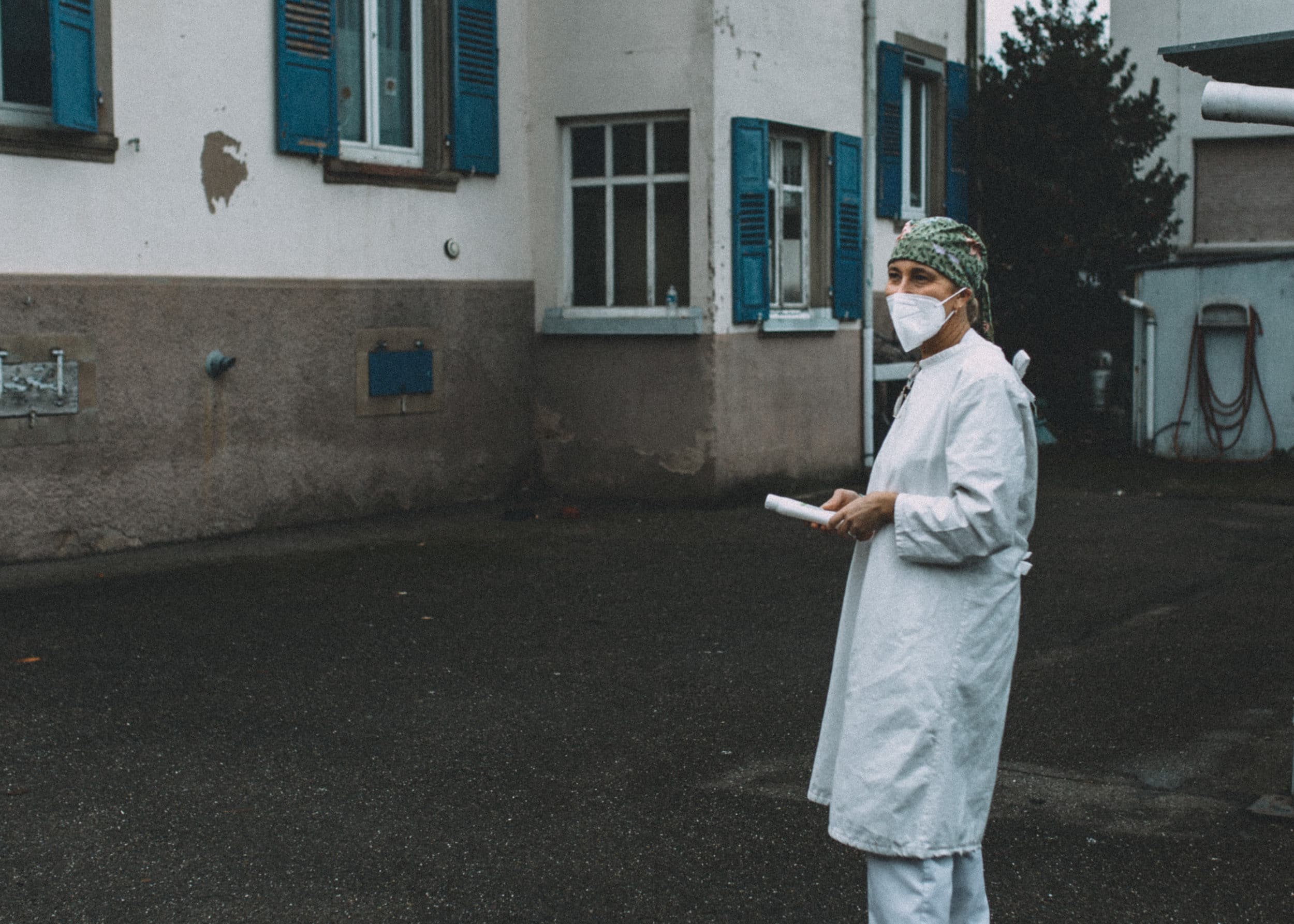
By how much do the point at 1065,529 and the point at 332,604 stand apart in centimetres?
526

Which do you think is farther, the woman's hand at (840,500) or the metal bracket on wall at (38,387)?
the metal bracket on wall at (38,387)

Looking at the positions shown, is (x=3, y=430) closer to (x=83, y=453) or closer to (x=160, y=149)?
(x=83, y=453)

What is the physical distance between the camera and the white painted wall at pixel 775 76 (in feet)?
39.9

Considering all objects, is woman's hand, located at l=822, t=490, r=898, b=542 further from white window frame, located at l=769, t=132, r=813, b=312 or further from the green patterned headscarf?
white window frame, located at l=769, t=132, r=813, b=312

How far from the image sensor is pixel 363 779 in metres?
5.23

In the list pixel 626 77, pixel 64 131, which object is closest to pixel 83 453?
pixel 64 131

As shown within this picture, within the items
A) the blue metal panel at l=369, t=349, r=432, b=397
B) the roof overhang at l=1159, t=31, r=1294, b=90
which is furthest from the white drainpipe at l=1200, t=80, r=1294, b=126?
the blue metal panel at l=369, t=349, r=432, b=397

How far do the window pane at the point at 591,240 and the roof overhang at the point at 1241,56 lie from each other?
858cm

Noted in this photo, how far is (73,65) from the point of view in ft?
30.2

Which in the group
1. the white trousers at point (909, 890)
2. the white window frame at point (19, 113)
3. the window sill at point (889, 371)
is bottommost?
the white trousers at point (909, 890)

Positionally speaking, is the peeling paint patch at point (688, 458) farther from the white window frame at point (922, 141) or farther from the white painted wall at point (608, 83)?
the white window frame at point (922, 141)

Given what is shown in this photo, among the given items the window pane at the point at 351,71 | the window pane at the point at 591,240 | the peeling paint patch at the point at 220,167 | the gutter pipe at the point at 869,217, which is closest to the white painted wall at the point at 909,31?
the gutter pipe at the point at 869,217

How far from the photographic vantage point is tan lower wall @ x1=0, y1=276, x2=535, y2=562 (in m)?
9.38

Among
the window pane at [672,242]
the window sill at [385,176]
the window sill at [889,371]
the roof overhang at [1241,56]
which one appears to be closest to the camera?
the roof overhang at [1241,56]
